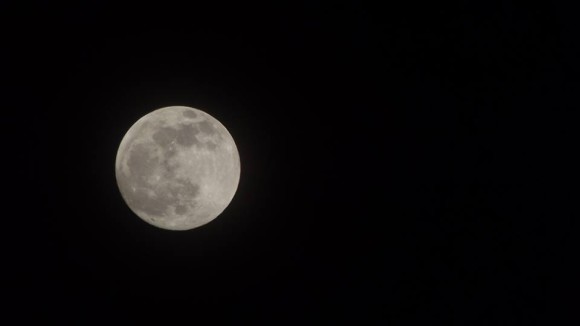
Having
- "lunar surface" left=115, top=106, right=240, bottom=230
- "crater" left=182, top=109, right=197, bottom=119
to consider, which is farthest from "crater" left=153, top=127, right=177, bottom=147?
"crater" left=182, top=109, right=197, bottom=119

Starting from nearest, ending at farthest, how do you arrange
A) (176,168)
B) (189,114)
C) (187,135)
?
(176,168)
(187,135)
(189,114)

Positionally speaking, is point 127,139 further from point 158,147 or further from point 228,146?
point 228,146

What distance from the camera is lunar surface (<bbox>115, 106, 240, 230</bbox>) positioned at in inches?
227

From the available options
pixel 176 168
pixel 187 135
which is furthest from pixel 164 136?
pixel 176 168

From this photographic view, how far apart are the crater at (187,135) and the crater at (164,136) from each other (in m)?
0.07

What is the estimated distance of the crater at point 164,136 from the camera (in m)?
5.78

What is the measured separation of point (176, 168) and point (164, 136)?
0.40 m

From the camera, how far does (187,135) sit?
5875 mm

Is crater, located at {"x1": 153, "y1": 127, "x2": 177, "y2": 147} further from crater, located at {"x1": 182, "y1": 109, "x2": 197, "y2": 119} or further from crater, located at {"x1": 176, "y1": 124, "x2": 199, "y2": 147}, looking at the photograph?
crater, located at {"x1": 182, "y1": 109, "x2": 197, "y2": 119}

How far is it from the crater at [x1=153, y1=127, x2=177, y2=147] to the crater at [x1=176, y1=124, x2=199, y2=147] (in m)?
0.07

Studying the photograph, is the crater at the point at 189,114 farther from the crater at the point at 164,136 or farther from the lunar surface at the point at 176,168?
the crater at the point at 164,136

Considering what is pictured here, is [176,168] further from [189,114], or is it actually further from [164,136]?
[189,114]

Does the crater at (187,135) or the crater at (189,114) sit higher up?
the crater at (189,114)

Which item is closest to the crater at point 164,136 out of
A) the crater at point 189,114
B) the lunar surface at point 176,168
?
the lunar surface at point 176,168
